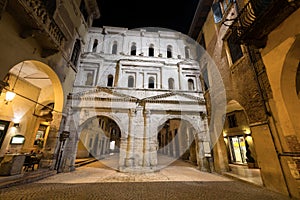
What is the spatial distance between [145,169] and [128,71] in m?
9.21

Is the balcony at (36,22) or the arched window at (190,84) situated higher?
the arched window at (190,84)

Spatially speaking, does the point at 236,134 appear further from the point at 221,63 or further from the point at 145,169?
the point at 145,169

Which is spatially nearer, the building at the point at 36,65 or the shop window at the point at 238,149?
the building at the point at 36,65

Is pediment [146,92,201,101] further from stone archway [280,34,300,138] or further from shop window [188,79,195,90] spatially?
stone archway [280,34,300,138]

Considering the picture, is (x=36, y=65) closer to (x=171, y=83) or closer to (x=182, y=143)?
(x=171, y=83)

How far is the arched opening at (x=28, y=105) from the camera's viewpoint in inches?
338

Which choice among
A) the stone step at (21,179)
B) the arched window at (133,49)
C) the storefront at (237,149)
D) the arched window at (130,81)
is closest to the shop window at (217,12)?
the arched window at (133,49)

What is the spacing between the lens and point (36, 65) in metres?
7.66

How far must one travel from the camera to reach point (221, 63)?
29.9ft

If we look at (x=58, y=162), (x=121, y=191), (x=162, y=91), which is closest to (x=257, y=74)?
(x=162, y=91)

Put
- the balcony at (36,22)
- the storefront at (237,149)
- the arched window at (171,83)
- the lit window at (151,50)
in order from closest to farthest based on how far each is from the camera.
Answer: the balcony at (36,22)
the storefront at (237,149)
the arched window at (171,83)
the lit window at (151,50)

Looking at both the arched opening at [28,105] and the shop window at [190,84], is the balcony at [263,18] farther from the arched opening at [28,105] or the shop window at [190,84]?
the arched opening at [28,105]

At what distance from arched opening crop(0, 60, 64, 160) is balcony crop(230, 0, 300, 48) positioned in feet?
35.4

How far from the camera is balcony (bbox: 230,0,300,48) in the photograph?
425 cm
